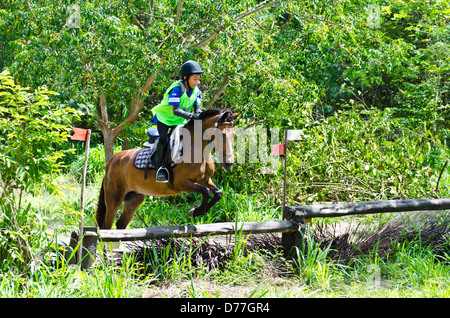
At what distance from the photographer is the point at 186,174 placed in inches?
224

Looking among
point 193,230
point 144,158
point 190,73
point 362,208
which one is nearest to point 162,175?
point 144,158

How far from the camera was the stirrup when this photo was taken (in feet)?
18.8

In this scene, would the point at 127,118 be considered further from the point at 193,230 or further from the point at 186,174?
the point at 193,230

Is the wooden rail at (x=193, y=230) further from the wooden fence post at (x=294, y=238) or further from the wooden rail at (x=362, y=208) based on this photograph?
the wooden rail at (x=362, y=208)

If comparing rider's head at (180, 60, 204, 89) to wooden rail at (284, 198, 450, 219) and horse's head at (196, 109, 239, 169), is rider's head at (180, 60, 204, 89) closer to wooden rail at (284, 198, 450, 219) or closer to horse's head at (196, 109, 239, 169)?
horse's head at (196, 109, 239, 169)

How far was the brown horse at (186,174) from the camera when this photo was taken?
521cm

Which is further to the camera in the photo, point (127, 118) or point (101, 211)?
point (127, 118)

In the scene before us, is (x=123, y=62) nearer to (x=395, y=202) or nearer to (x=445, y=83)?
(x=395, y=202)

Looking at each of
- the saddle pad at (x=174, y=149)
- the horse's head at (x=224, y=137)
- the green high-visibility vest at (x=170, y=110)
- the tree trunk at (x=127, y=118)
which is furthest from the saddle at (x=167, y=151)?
the tree trunk at (x=127, y=118)

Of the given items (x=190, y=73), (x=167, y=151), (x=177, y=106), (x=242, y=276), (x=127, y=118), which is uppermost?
(x=190, y=73)

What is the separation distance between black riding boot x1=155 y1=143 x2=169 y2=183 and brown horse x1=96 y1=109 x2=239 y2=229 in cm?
11

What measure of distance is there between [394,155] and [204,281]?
5325mm

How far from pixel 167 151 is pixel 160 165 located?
0.64 ft
